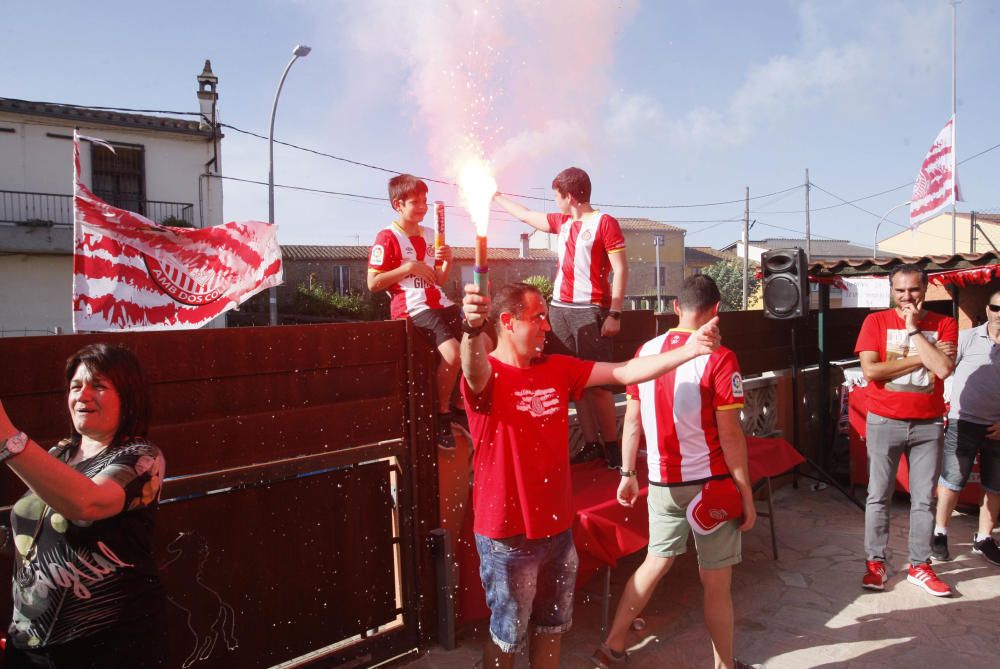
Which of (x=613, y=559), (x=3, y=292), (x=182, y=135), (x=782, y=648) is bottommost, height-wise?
(x=782, y=648)

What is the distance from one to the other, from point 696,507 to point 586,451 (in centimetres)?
178

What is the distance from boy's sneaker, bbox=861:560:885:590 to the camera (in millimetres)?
4957

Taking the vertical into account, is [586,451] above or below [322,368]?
below

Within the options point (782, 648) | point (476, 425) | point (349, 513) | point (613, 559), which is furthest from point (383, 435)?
point (782, 648)

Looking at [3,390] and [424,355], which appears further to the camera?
[424,355]

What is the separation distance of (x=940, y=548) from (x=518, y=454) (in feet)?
14.7

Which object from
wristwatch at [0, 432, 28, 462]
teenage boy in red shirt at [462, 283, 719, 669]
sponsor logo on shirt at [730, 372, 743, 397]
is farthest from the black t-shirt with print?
sponsor logo on shirt at [730, 372, 743, 397]

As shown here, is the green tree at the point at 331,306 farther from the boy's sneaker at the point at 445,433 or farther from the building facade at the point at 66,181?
the boy's sneaker at the point at 445,433

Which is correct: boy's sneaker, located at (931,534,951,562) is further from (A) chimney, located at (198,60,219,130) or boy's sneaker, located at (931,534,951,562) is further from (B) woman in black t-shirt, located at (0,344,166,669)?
(A) chimney, located at (198,60,219,130)

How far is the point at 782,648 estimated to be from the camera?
420 centimetres

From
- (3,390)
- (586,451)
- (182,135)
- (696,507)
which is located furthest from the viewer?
(182,135)

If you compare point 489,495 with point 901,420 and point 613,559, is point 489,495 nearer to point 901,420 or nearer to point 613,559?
point 613,559

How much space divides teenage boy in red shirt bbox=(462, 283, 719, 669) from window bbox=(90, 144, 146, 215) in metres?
23.9

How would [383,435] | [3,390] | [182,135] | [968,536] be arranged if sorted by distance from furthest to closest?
[182,135] < [968,536] < [383,435] < [3,390]
